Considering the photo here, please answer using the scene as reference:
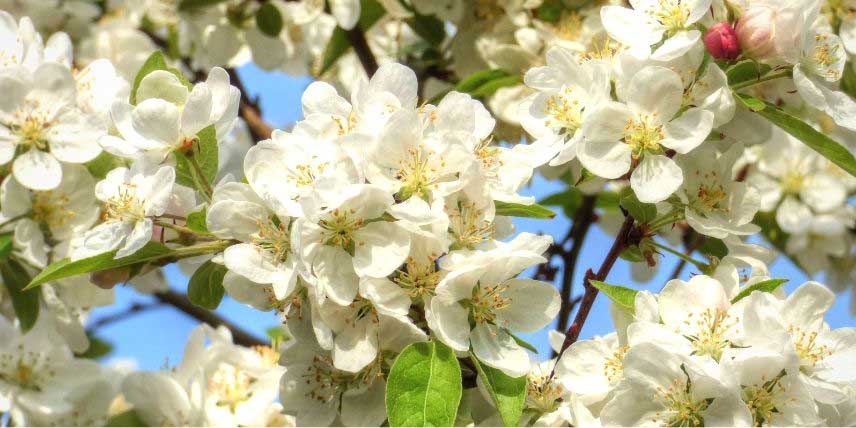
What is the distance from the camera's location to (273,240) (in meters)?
1.79

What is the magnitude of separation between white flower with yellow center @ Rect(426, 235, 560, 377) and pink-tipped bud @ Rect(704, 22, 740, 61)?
49 centimetres

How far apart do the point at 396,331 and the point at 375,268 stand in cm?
17

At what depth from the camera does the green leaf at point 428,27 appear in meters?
3.24

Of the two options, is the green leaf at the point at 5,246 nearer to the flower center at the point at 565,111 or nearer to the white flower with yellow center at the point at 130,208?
the white flower with yellow center at the point at 130,208

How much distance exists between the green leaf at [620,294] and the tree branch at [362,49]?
5.19 feet

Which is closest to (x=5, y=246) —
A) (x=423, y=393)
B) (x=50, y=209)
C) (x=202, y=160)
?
(x=50, y=209)

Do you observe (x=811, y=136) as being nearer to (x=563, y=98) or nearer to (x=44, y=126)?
(x=563, y=98)

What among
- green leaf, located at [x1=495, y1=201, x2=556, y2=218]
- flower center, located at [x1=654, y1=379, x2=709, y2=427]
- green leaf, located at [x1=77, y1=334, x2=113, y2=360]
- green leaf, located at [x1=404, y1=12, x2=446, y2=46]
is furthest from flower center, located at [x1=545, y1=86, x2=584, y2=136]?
green leaf, located at [x1=77, y1=334, x2=113, y2=360]

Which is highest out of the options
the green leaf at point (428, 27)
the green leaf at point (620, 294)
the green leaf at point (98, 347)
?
the green leaf at point (620, 294)

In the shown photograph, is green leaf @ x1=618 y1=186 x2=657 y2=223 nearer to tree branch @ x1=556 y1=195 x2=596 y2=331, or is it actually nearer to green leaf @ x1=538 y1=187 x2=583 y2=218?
tree branch @ x1=556 y1=195 x2=596 y2=331

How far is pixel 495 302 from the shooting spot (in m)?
1.79

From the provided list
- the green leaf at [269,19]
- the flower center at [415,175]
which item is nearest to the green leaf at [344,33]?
the green leaf at [269,19]

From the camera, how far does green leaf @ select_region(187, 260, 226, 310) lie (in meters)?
1.99

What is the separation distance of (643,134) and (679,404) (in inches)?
19.3
